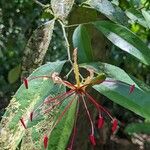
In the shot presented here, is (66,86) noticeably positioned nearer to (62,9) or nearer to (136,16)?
(62,9)

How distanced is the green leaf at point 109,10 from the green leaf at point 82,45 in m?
0.06

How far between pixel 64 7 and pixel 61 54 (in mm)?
1444

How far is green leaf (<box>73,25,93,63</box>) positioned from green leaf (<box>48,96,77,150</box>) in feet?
0.52

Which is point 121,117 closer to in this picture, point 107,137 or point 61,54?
point 107,137

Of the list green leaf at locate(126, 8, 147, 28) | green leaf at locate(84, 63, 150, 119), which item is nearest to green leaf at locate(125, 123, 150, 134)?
green leaf at locate(126, 8, 147, 28)

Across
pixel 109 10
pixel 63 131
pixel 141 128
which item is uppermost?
pixel 109 10

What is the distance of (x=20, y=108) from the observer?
2.58 feet

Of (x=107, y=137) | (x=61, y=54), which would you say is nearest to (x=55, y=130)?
(x=61, y=54)

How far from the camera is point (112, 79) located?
78cm

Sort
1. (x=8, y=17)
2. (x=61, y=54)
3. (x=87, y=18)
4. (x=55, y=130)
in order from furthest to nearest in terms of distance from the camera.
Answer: (x=61, y=54), (x=8, y=17), (x=87, y=18), (x=55, y=130)

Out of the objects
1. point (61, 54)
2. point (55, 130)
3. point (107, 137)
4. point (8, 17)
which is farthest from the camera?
point (107, 137)

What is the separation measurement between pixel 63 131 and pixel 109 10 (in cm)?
31

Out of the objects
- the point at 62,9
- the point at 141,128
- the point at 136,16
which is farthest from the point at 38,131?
the point at 141,128

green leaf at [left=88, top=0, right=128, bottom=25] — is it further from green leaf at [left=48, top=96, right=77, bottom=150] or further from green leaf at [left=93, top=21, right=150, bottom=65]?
green leaf at [left=48, top=96, right=77, bottom=150]
